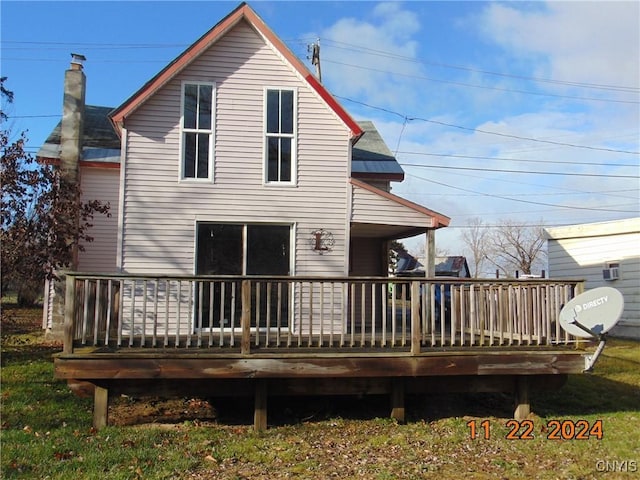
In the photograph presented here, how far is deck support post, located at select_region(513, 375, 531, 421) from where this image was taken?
24.6 feet

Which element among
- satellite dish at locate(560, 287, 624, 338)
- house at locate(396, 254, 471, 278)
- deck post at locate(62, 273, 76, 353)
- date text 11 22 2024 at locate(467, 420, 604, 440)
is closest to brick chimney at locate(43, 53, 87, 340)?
deck post at locate(62, 273, 76, 353)

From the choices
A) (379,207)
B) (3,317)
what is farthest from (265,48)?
(3,317)

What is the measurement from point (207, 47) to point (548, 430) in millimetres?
8327

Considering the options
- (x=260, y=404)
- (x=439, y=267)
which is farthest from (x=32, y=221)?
(x=439, y=267)

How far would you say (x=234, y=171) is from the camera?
32.9 feet

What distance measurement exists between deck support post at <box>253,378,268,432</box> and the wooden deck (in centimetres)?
1

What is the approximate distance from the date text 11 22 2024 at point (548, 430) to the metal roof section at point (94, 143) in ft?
32.8

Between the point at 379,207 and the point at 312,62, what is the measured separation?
11.4m

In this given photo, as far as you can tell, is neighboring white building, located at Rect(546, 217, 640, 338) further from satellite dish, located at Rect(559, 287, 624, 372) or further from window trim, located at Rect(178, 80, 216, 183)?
window trim, located at Rect(178, 80, 216, 183)

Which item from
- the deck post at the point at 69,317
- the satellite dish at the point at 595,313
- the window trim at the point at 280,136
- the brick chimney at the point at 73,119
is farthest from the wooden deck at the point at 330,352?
the brick chimney at the point at 73,119

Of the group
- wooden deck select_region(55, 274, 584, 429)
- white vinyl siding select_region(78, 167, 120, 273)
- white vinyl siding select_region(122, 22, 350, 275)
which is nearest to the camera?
wooden deck select_region(55, 274, 584, 429)

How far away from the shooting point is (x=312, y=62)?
20109mm

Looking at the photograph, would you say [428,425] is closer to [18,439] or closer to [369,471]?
[369,471]

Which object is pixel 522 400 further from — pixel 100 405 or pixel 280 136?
pixel 280 136
